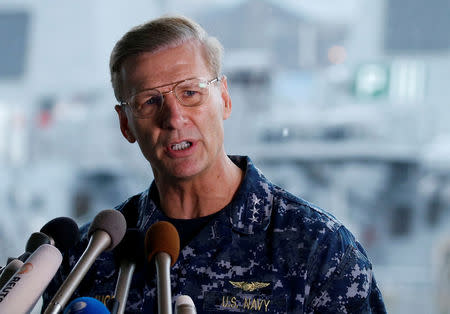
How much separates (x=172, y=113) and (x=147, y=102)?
0.21 feet

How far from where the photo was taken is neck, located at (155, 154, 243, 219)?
1200 millimetres

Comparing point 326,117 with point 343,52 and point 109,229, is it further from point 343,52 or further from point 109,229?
point 109,229

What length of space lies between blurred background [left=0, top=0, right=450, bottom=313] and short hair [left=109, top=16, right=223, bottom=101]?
6.14m

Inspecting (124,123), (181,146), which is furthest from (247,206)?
(124,123)

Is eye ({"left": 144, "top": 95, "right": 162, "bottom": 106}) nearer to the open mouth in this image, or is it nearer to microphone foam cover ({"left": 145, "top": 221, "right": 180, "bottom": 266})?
the open mouth

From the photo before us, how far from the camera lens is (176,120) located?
1.11 m

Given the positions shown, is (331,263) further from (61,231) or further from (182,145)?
(61,231)

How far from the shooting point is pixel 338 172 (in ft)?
27.3

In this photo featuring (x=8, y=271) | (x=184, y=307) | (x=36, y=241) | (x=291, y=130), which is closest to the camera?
(x=184, y=307)

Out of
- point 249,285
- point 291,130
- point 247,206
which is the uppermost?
point 247,206

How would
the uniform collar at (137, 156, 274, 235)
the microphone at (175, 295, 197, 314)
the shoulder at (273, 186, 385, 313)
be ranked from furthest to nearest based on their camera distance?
the uniform collar at (137, 156, 274, 235), the shoulder at (273, 186, 385, 313), the microphone at (175, 295, 197, 314)

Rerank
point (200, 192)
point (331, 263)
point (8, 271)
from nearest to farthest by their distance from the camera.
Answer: point (8, 271)
point (331, 263)
point (200, 192)

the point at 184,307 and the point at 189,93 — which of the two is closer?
the point at 184,307

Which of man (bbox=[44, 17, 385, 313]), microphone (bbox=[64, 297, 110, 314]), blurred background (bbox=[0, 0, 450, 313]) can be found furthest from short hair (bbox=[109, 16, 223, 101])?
blurred background (bbox=[0, 0, 450, 313])
